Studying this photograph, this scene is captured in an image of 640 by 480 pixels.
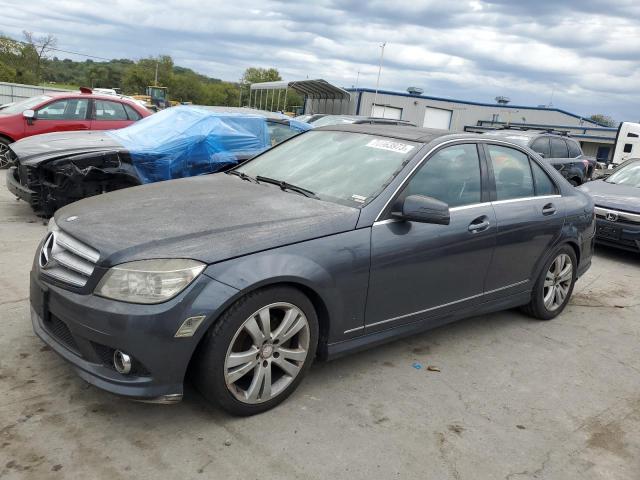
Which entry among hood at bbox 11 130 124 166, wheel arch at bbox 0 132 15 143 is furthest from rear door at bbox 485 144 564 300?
wheel arch at bbox 0 132 15 143

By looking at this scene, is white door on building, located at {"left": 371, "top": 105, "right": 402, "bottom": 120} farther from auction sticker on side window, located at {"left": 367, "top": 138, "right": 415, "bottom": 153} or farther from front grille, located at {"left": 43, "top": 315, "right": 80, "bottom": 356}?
front grille, located at {"left": 43, "top": 315, "right": 80, "bottom": 356}

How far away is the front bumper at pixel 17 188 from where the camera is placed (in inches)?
249

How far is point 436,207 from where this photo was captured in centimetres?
325

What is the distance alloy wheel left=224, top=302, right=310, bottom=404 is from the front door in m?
0.52

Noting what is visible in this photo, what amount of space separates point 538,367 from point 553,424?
80cm

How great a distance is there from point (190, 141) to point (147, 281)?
192 inches

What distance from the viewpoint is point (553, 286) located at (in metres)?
4.82

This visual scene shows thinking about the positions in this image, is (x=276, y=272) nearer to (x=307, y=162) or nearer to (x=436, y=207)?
(x=436, y=207)

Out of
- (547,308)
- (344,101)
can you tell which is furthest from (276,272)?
(344,101)

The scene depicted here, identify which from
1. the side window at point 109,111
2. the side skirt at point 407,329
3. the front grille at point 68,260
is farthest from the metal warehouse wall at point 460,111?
the front grille at point 68,260

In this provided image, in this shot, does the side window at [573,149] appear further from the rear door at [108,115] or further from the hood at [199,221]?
the hood at [199,221]

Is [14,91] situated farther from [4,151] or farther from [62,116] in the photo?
[62,116]

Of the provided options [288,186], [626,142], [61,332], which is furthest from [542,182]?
[626,142]

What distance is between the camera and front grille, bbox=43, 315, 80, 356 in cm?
278
